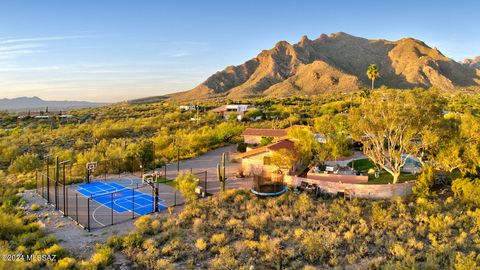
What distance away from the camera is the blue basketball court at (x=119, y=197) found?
24641 mm

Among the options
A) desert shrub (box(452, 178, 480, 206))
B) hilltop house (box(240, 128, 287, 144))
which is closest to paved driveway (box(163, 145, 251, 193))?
hilltop house (box(240, 128, 287, 144))

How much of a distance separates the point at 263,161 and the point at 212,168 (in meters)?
6.74

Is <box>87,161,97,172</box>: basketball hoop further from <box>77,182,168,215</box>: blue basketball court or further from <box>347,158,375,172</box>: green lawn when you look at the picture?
<box>347,158,375,172</box>: green lawn

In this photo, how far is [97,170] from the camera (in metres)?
34.9

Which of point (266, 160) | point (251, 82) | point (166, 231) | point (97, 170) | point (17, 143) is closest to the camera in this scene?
point (166, 231)

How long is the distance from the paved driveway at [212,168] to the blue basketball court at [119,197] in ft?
15.7

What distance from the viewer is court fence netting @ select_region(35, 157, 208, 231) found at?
23.0 m

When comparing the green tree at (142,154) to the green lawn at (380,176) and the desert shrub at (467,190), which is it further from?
the desert shrub at (467,190)

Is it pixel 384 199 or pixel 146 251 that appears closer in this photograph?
pixel 146 251

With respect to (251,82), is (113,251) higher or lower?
lower

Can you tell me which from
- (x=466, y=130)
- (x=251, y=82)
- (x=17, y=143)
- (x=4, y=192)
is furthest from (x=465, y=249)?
(x=251, y=82)

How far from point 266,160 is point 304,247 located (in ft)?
46.1

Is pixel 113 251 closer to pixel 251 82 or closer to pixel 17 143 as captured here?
pixel 17 143

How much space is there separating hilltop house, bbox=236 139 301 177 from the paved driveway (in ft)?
4.67
